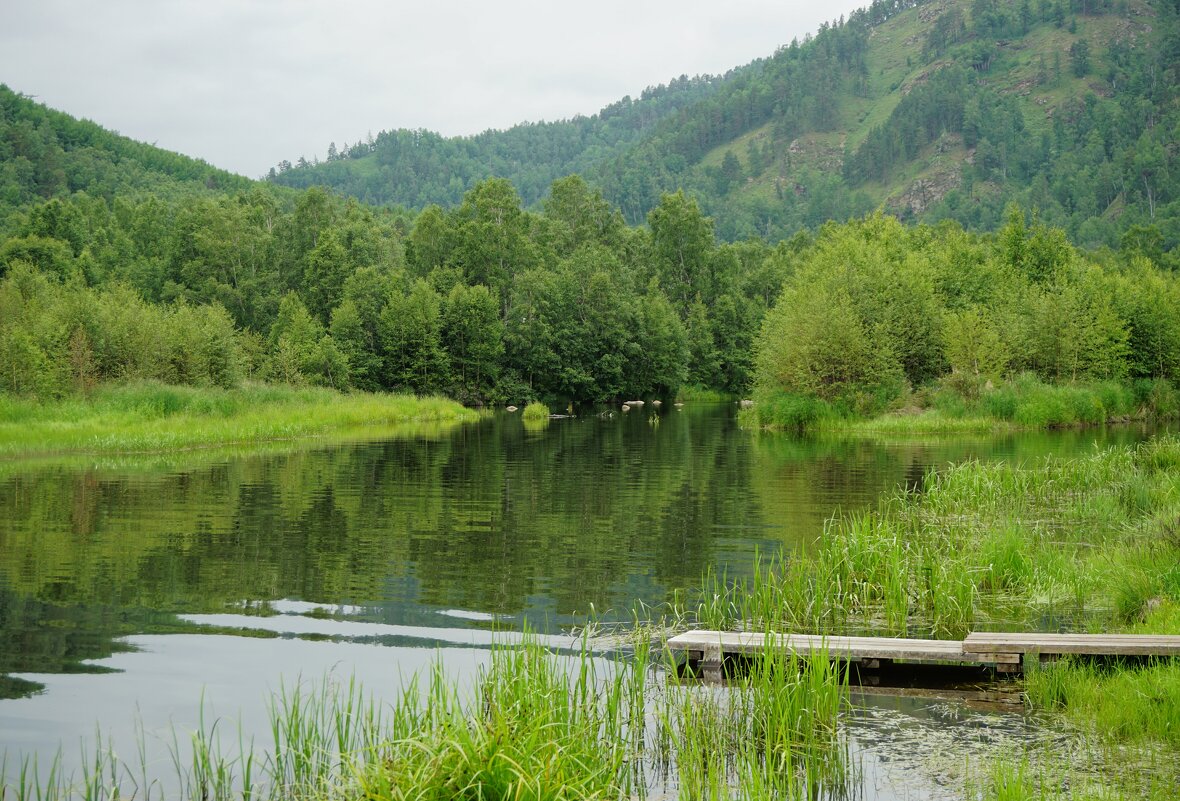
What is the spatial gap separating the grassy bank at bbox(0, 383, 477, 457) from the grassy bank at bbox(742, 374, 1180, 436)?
28457mm

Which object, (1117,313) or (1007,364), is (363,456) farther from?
(1117,313)

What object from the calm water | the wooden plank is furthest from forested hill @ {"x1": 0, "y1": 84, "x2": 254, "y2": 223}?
the wooden plank

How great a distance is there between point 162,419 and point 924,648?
45571mm

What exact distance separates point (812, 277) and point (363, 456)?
153 ft

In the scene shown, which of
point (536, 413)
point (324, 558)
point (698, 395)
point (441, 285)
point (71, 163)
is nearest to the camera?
point (324, 558)

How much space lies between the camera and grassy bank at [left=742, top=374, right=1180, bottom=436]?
6359 centimetres

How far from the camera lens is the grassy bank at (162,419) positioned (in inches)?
1811

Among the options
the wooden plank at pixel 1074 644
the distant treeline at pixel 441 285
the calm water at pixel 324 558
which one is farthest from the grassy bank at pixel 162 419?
the wooden plank at pixel 1074 644

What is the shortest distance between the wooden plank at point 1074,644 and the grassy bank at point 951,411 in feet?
161

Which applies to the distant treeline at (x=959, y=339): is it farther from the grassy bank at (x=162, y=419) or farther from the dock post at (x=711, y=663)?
the dock post at (x=711, y=663)

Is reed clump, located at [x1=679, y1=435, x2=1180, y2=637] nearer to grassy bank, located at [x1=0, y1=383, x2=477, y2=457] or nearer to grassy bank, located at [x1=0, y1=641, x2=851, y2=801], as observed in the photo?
grassy bank, located at [x1=0, y1=641, x2=851, y2=801]

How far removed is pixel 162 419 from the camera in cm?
5175

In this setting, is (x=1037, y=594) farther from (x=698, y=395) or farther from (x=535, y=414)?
(x=698, y=395)

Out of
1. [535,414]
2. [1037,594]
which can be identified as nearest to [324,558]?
[1037,594]
